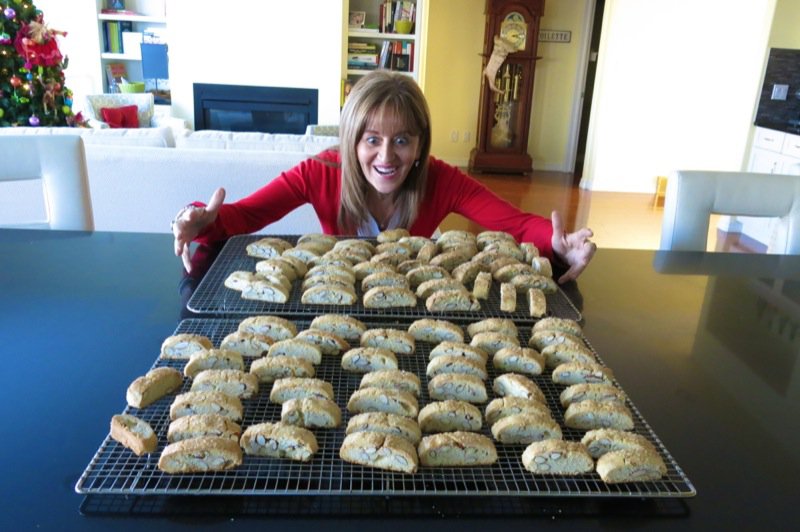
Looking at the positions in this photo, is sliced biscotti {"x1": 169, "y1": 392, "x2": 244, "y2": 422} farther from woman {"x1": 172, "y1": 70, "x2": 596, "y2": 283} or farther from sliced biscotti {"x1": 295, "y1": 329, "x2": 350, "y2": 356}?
woman {"x1": 172, "y1": 70, "x2": 596, "y2": 283}

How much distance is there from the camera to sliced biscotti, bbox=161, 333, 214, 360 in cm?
93

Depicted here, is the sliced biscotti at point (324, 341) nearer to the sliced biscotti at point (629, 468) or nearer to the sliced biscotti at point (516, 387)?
the sliced biscotti at point (516, 387)

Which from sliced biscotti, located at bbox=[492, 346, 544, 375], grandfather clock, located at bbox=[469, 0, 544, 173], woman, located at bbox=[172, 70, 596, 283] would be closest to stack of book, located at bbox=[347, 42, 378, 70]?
grandfather clock, located at bbox=[469, 0, 544, 173]

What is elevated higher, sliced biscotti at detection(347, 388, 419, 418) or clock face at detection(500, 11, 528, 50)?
clock face at detection(500, 11, 528, 50)

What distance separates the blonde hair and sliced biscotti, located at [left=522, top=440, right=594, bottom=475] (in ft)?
3.62

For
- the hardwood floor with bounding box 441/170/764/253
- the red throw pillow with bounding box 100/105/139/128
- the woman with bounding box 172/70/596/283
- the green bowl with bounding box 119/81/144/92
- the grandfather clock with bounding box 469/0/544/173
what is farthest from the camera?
the grandfather clock with bounding box 469/0/544/173

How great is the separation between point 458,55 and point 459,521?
6671 mm

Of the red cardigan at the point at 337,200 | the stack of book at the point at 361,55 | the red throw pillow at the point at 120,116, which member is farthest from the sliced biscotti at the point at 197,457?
the stack of book at the point at 361,55

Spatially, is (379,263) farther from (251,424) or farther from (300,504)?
(300,504)

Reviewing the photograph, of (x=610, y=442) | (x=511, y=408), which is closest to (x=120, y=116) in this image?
(x=511, y=408)

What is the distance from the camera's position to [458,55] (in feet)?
22.3

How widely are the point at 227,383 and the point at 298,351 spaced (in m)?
0.13

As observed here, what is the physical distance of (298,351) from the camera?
95cm

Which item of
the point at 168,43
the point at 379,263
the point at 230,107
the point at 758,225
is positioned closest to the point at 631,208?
the point at 758,225
